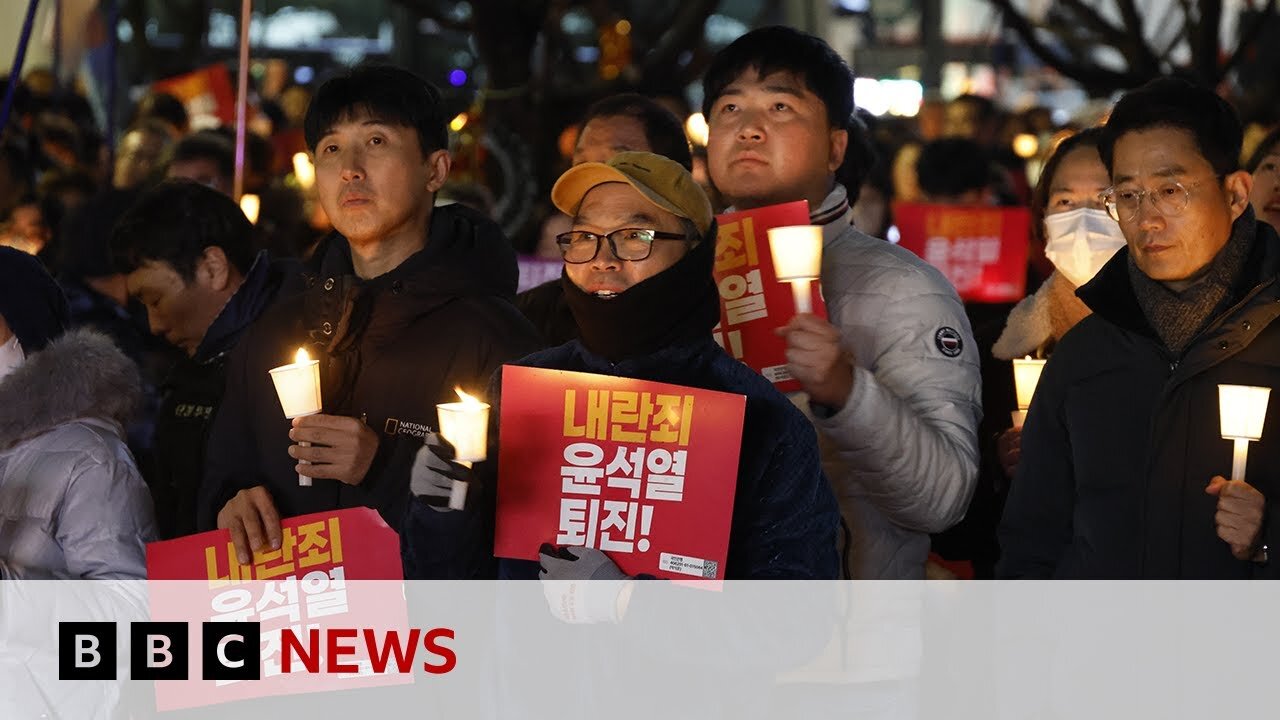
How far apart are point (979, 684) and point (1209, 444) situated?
59.2 inches

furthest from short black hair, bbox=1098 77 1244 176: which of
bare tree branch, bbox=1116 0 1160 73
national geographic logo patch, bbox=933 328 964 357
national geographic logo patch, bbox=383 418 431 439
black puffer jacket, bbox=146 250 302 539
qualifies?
bare tree branch, bbox=1116 0 1160 73

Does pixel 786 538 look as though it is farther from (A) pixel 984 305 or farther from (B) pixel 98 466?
(A) pixel 984 305

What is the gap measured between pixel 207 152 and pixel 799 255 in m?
4.67

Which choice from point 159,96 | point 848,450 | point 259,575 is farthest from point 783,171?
point 159,96

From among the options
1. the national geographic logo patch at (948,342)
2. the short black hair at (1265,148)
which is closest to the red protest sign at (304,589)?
the national geographic logo patch at (948,342)

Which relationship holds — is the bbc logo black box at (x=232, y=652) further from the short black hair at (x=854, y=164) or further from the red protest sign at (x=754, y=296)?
the short black hair at (x=854, y=164)

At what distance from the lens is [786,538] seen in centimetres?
353

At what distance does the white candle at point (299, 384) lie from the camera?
3.86 metres

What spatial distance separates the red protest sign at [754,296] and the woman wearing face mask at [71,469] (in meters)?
1.54

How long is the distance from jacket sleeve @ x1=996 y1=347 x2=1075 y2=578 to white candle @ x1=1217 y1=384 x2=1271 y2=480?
23.3 inches

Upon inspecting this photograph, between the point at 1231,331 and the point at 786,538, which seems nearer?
the point at 786,538

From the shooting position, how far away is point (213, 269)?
222 inches

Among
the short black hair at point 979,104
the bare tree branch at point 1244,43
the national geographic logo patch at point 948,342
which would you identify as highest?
the bare tree branch at point 1244,43

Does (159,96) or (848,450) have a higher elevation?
(159,96)
